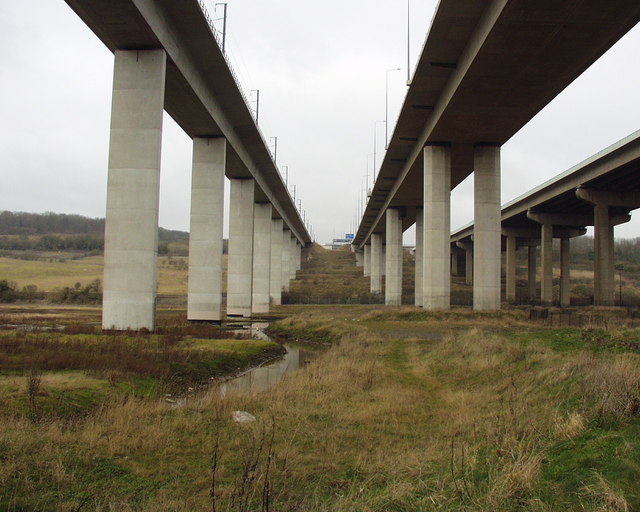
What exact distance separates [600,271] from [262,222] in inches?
1421

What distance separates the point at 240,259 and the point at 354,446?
42963mm

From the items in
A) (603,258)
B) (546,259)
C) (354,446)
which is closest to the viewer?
(354,446)

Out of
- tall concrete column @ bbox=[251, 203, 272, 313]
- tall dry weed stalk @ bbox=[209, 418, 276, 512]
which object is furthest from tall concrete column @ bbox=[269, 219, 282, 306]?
tall dry weed stalk @ bbox=[209, 418, 276, 512]

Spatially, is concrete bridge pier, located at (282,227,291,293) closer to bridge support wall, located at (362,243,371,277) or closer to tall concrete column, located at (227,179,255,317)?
bridge support wall, located at (362,243,371,277)

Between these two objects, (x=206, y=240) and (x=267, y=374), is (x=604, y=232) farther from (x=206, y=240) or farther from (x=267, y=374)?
(x=267, y=374)

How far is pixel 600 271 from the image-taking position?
55469mm

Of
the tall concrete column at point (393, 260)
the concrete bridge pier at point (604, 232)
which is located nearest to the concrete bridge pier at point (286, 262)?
the tall concrete column at point (393, 260)

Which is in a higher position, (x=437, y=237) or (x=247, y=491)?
(x=437, y=237)

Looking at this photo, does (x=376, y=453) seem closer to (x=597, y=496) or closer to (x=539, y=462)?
(x=539, y=462)

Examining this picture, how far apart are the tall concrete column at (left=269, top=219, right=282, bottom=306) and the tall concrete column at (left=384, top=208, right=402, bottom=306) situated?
15.2 m

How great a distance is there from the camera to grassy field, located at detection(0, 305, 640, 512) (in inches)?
219

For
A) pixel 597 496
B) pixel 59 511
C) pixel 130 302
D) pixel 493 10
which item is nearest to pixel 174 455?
pixel 59 511

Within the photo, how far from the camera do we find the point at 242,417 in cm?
996

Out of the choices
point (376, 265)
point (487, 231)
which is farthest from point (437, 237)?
point (376, 265)
